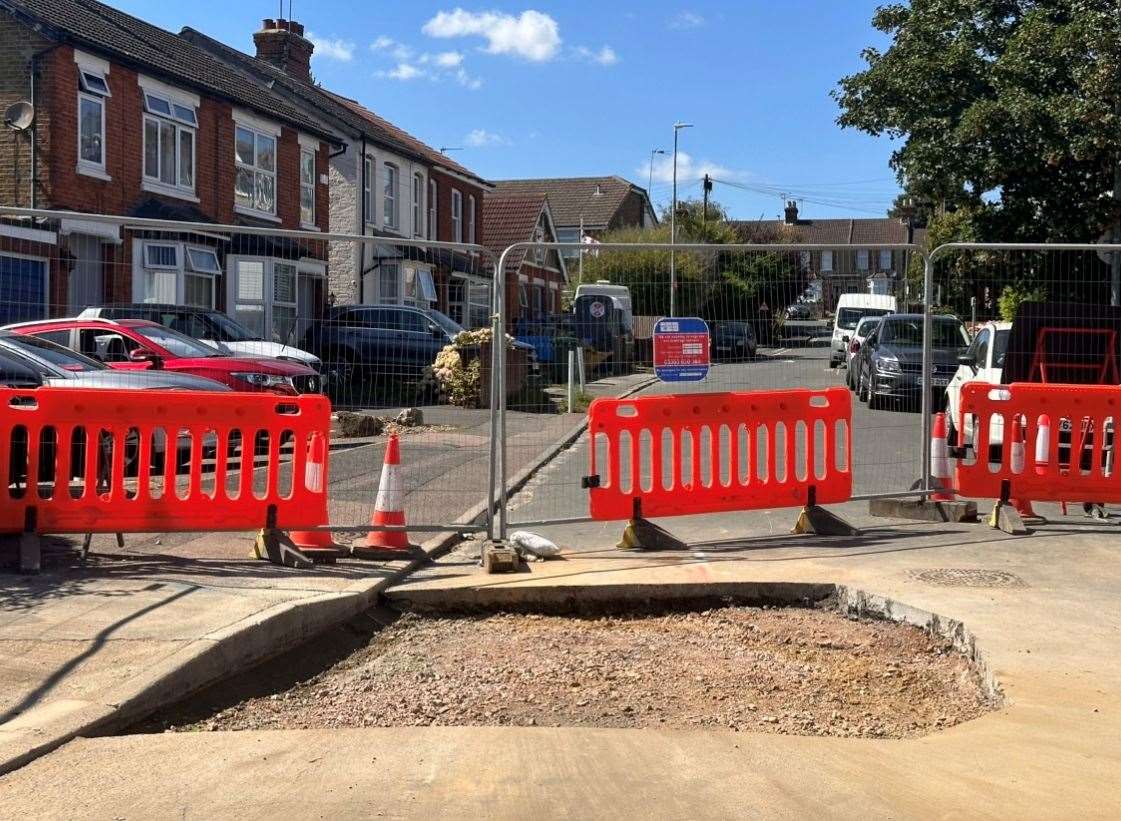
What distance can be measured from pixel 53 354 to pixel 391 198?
77.8 ft

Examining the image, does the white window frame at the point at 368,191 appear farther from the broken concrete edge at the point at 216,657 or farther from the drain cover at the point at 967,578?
the drain cover at the point at 967,578

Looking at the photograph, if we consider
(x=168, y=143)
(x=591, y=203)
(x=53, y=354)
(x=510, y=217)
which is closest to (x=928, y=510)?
(x=53, y=354)

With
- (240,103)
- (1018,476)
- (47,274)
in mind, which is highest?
(240,103)

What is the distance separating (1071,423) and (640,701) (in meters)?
5.71

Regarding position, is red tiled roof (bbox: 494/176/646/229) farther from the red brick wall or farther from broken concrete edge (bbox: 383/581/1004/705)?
broken concrete edge (bbox: 383/581/1004/705)

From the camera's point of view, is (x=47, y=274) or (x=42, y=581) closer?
(x=42, y=581)

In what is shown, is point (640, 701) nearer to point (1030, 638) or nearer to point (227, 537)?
point (1030, 638)

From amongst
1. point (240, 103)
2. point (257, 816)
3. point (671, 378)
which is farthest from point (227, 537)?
point (240, 103)

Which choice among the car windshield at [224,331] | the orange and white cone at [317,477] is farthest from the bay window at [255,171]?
the orange and white cone at [317,477]

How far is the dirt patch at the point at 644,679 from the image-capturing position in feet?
16.5

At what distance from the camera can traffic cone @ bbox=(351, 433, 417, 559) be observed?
803 cm

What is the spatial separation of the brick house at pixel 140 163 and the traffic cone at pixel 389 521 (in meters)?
2.24

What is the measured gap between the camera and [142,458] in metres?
7.69

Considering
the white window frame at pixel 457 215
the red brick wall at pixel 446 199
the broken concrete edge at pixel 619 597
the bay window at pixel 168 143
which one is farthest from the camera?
the white window frame at pixel 457 215
